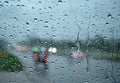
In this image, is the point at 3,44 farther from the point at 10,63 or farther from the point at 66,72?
the point at 66,72

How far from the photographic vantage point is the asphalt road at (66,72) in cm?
308

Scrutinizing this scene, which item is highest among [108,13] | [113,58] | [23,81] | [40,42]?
[108,13]

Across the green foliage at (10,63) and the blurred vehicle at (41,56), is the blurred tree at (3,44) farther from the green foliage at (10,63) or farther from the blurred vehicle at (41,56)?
the blurred vehicle at (41,56)

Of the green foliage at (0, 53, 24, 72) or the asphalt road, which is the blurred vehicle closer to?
the asphalt road

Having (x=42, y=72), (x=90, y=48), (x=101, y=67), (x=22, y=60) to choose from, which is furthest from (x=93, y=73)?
(x=22, y=60)

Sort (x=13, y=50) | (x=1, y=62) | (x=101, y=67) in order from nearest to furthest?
(x=1, y=62) → (x=13, y=50) → (x=101, y=67)

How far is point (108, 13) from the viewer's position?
3010mm

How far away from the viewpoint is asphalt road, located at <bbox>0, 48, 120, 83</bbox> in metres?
3.08

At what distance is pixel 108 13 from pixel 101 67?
2.02 ft

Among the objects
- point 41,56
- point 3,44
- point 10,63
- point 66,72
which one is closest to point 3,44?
point 3,44

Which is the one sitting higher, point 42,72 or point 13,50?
point 13,50

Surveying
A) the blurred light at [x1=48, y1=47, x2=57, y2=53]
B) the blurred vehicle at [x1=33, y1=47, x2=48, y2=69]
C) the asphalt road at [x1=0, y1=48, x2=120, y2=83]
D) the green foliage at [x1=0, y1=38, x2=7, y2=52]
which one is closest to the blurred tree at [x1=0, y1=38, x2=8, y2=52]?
the green foliage at [x1=0, y1=38, x2=7, y2=52]

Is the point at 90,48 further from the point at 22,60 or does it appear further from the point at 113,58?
the point at 22,60

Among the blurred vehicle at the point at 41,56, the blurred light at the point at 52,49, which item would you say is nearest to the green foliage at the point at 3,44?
the blurred vehicle at the point at 41,56
